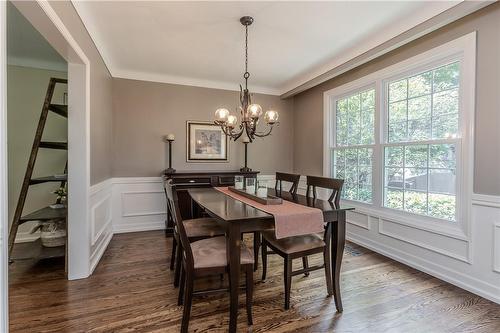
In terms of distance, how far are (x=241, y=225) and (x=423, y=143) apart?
227 cm

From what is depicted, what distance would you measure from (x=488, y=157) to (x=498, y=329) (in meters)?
1.31

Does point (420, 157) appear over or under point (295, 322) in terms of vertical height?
over

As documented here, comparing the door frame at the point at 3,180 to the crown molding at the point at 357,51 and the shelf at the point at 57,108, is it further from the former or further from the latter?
the shelf at the point at 57,108

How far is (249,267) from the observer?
1850 millimetres

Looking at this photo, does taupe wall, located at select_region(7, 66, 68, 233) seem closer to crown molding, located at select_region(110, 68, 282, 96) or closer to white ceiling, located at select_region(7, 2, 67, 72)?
white ceiling, located at select_region(7, 2, 67, 72)

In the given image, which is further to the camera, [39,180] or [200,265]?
[39,180]

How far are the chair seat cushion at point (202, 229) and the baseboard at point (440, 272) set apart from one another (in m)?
2.06

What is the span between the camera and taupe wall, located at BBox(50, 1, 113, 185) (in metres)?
2.18

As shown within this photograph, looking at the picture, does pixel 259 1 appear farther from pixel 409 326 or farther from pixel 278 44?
pixel 409 326

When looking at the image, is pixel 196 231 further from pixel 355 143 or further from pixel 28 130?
pixel 28 130

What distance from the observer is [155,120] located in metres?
4.29

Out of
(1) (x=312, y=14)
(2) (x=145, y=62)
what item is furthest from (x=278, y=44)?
(2) (x=145, y=62)

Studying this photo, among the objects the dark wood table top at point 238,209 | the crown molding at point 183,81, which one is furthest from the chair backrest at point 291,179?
the crown molding at point 183,81

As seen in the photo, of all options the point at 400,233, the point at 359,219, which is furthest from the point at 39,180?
the point at 400,233
